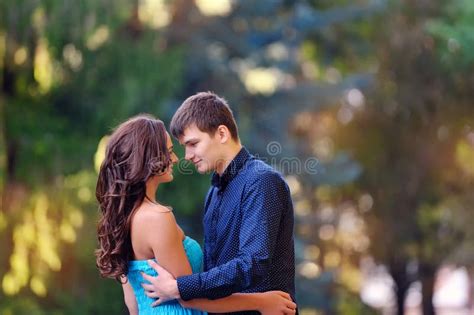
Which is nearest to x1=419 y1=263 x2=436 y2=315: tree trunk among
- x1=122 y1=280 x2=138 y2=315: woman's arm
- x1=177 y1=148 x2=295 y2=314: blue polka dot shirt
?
x1=122 y1=280 x2=138 y2=315: woman's arm

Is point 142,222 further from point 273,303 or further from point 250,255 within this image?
point 273,303

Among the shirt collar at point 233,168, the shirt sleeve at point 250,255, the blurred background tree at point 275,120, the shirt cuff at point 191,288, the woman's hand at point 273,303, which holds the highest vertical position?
the blurred background tree at point 275,120

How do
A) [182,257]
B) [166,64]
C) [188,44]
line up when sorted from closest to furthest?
[182,257], [166,64], [188,44]

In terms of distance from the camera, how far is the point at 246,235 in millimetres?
2875

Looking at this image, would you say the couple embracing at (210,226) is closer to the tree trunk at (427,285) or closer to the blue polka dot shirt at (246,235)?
the blue polka dot shirt at (246,235)

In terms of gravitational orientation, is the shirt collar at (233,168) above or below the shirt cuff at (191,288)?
above

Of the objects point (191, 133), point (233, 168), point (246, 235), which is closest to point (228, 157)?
point (233, 168)

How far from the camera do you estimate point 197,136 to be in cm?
298

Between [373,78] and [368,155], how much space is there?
2816 millimetres

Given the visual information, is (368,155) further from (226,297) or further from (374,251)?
(226,297)

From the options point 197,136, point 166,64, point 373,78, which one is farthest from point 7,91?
point 197,136

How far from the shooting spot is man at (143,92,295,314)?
2844mm

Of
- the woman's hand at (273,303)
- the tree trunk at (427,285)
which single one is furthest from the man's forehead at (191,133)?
the tree trunk at (427,285)

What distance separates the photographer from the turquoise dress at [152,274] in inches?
116
